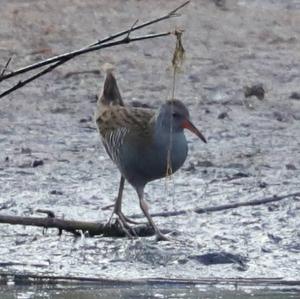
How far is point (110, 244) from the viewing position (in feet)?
27.9

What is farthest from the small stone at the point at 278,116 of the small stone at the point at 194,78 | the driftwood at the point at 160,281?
the driftwood at the point at 160,281

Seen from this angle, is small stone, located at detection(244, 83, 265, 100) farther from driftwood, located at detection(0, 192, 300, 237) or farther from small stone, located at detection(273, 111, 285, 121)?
driftwood, located at detection(0, 192, 300, 237)

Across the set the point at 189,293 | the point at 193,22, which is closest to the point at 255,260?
the point at 189,293

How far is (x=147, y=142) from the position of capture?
333 inches

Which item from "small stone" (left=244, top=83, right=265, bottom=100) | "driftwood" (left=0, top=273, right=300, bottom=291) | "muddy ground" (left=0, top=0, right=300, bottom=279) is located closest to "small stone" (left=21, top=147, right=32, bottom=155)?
"muddy ground" (left=0, top=0, right=300, bottom=279)

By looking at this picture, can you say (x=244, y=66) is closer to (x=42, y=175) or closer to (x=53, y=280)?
(x=42, y=175)

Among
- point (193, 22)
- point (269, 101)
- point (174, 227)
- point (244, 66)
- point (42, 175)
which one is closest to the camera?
point (174, 227)

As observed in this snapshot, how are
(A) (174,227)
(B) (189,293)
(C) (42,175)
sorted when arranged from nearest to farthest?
(B) (189,293)
(A) (174,227)
(C) (42,175)

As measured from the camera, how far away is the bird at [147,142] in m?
8.41

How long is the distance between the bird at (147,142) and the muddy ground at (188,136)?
36 centimetres

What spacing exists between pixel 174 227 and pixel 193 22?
7.01 metres

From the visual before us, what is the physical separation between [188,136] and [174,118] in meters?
2.75

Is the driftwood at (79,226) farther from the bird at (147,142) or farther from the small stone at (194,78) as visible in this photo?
the small stone at (194,78)

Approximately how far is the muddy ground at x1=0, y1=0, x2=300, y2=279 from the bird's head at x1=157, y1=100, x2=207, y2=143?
2.06ft
